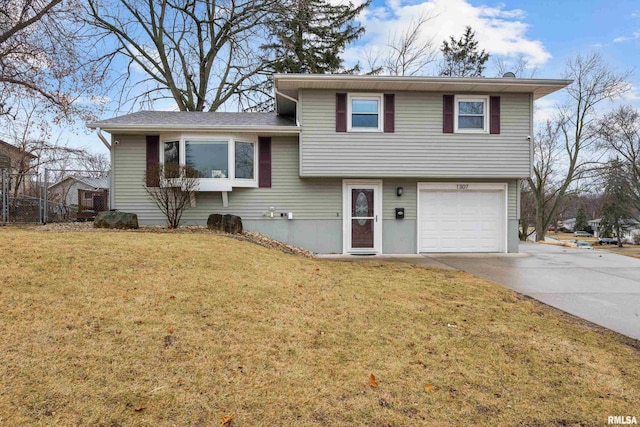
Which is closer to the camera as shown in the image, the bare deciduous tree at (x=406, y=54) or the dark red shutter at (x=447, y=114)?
the dark red shutter at (x=447, y=114)

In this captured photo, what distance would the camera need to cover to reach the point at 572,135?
2625 centimetres

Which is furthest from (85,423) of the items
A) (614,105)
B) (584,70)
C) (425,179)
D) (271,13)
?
(614,105)

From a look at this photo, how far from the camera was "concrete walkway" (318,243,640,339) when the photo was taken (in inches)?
187

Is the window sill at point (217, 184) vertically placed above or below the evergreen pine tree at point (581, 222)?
above

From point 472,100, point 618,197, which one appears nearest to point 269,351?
point 472,100

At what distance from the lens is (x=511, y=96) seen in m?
9.84

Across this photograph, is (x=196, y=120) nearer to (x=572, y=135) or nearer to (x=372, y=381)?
(x=372, y=381)

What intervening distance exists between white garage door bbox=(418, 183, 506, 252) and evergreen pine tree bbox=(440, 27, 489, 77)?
16564 mm

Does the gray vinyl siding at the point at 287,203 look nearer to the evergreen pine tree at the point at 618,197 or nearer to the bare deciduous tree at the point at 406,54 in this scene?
the bare deciduous tree at the point at 406,54

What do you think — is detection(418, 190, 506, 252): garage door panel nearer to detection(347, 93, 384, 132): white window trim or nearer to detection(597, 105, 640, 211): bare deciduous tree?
detection(347, 93, 384, 132): white window trim

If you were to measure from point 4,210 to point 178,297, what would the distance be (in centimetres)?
908

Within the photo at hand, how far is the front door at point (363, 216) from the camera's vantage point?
32.8 ft

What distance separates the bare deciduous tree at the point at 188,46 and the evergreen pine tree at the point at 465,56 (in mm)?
13398

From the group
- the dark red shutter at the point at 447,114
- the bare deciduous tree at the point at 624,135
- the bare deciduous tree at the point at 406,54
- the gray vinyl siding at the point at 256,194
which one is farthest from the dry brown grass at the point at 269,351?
the bare deciduous tree at the point at 624,135
